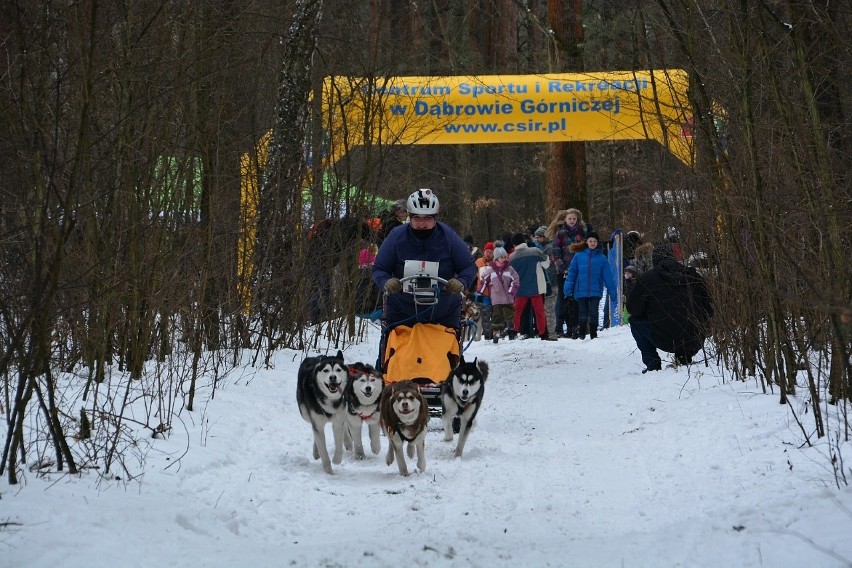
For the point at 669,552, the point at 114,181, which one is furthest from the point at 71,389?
the point at 669,552

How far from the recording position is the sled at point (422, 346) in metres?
8.94

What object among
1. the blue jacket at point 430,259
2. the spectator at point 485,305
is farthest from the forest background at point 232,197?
the spectator at point 485,305

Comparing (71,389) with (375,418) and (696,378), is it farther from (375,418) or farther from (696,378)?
(696,378)

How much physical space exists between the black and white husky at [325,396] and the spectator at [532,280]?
11.4 meters

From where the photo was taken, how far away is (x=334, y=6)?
1591 centimetres

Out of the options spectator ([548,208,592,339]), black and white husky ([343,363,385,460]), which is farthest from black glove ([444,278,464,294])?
spectator ([548,208,592,339])

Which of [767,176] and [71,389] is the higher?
[767,176]

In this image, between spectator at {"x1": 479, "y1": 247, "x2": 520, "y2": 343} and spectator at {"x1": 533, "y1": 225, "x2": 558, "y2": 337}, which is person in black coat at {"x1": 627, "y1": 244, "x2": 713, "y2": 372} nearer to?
spectator at {"x1": 479, "y1": 247, "x2": 520, "y2": 343}

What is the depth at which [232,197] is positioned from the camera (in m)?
12.1

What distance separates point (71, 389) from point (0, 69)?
111 inches

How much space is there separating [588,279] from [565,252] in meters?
1.72

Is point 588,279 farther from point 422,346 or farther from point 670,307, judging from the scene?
point 422,346

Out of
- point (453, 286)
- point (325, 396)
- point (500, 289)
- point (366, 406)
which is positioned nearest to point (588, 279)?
point (500, 289)

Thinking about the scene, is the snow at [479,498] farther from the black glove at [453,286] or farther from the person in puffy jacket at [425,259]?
the black glove at [453,286]
